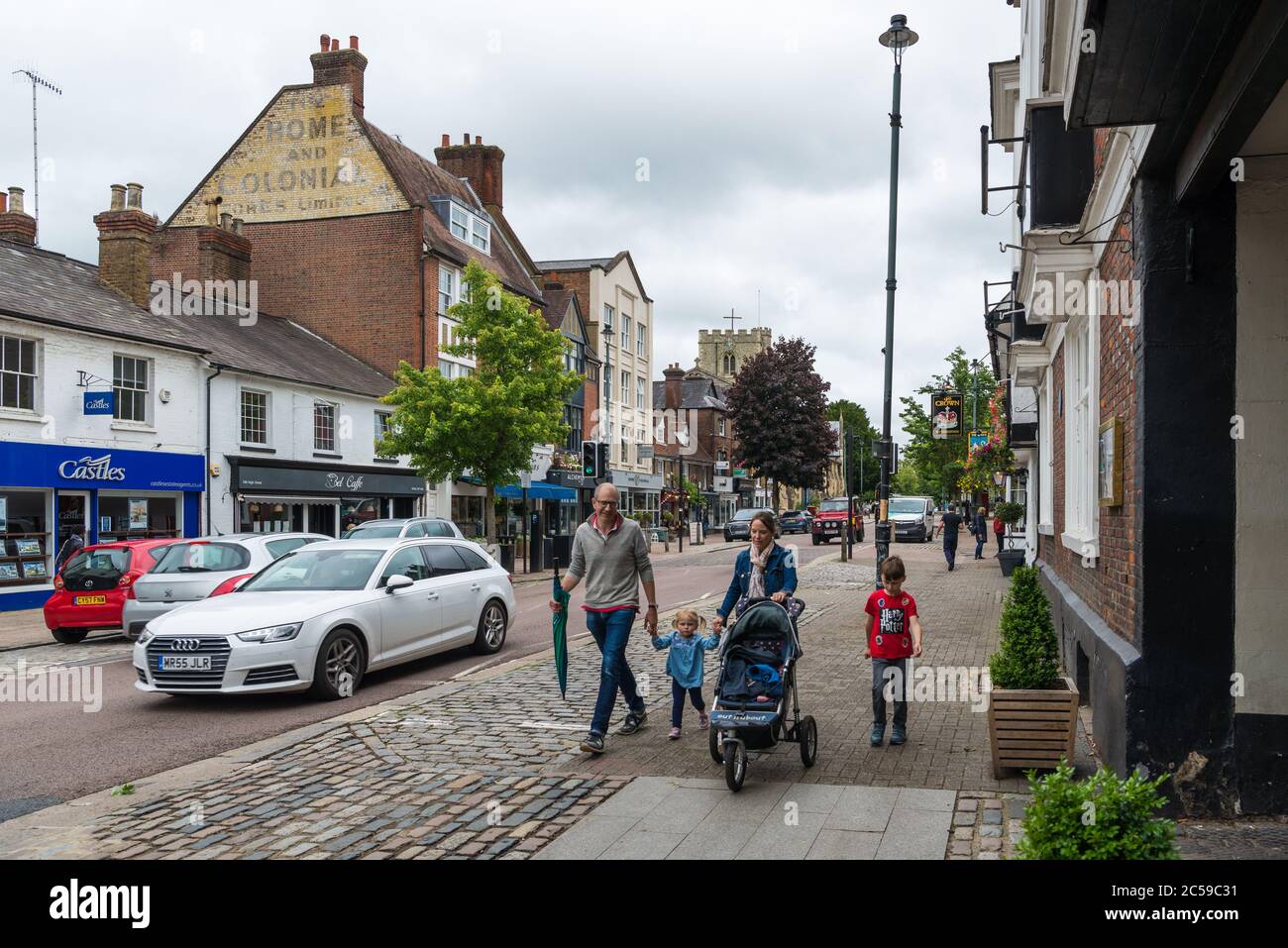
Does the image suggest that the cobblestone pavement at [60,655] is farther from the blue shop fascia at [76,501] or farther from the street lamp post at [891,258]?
the street lamp post at [891,258]

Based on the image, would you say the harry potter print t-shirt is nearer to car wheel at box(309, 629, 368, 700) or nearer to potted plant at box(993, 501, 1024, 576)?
car wheel at box(309, 629, 368, 700)

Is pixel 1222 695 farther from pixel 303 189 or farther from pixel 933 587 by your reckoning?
pixel 303 189

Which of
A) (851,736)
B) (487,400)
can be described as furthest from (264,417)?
(851,736)

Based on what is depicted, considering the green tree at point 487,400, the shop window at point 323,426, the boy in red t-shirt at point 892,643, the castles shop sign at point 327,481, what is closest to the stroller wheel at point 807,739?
the boy in red t-shirt at point 892,643

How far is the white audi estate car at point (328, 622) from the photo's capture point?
908 cm

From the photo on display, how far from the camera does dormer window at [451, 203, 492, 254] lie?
39.1 m

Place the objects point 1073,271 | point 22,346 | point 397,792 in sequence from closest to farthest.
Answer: point 397,792
point 1073,271
point 22,346

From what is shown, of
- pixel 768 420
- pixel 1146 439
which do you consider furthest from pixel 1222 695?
pixel 768 420

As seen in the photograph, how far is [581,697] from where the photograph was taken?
937 cm

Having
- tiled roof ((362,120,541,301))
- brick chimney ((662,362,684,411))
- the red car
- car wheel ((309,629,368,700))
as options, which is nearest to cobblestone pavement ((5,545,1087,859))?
car wheel ((309,629,368,700))

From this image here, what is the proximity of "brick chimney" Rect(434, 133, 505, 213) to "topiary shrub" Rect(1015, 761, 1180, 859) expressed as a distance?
45629 mm

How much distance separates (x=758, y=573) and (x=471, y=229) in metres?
35.7

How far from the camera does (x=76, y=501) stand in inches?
842
